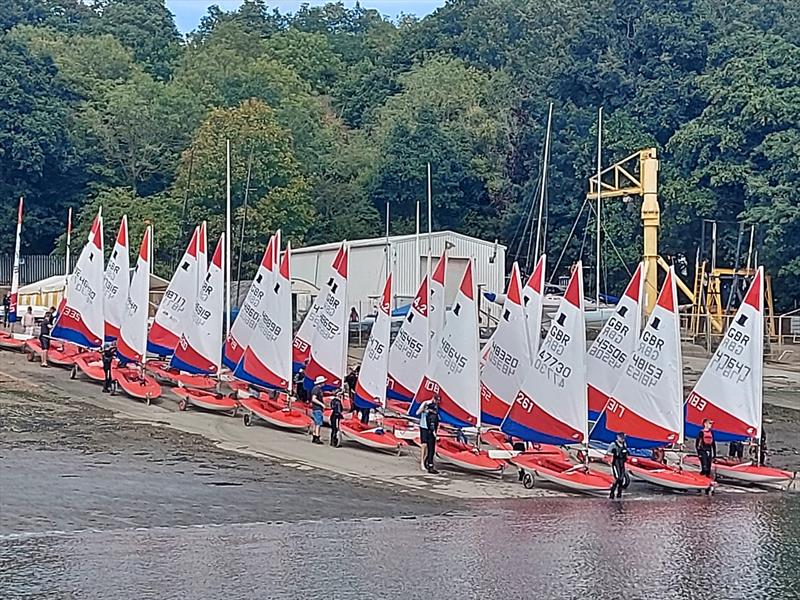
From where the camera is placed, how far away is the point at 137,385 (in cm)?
3341

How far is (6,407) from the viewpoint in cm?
3089

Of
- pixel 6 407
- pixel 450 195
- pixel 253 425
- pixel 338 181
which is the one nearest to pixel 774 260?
pixel 450 195

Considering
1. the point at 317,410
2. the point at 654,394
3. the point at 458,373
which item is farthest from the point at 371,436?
the point at 654,394

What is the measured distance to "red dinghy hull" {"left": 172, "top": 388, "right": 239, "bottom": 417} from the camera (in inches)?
1243

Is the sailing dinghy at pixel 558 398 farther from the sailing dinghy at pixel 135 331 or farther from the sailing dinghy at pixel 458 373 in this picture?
the sailing dinghy at pixel 135 331

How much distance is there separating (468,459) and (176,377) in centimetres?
1181

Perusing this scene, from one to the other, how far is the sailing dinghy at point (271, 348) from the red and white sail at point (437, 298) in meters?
3.70

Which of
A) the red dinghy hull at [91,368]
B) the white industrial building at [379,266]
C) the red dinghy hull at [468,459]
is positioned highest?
the white industrial building at [379,266]

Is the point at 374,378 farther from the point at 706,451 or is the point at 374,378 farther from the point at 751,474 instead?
the point at 751,474

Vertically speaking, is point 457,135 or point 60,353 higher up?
point 457,135

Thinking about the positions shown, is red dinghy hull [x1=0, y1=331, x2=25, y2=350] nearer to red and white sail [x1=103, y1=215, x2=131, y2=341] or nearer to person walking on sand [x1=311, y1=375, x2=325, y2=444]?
red and white sail [x1=103, y1=215, x2=131, y2=341]

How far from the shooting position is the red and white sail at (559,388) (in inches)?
973

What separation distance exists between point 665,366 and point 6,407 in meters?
16.1

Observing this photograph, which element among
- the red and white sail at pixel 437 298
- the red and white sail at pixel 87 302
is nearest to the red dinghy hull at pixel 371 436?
the red and white sail at pixel 437 298
